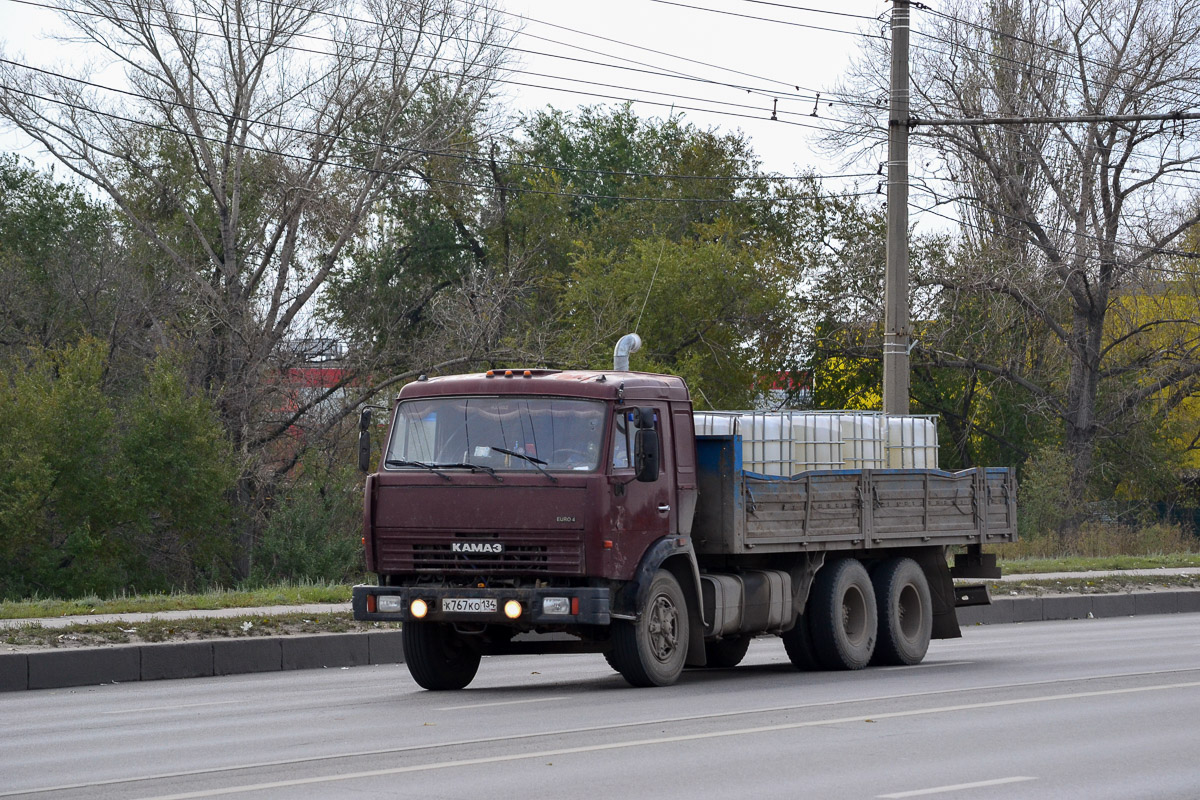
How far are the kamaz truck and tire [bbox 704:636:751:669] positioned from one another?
0.31m

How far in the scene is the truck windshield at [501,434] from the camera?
12.6 metres

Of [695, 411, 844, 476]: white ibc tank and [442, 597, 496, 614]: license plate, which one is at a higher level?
[695, 411, 844, 476]: white ibc tank

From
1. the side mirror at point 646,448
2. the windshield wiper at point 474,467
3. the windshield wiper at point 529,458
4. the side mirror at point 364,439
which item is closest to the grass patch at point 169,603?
the side mirror at point 364,439

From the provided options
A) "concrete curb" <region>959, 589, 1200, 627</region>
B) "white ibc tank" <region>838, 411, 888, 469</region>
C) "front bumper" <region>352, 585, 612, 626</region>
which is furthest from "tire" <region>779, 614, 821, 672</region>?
"concrete curb" <region>959, 589, 1200, 627</region>

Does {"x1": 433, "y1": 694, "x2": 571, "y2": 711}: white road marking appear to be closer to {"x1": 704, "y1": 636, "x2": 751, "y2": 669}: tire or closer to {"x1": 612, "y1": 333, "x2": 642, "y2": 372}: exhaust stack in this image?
{"x1": 704, "y1": 636, "x2": 751, "y2": 669}: tire

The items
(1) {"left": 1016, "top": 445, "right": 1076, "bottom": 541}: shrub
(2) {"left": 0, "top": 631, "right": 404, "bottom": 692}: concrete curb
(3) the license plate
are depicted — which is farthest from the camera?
(1) {"left": 1016, "top": 445, "right": 1076, "bottom": 541}: shrub

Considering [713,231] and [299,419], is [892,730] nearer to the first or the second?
[299,419]

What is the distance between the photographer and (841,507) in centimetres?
1484

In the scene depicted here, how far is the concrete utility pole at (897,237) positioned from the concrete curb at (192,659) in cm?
819

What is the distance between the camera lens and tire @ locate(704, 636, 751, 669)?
15.4 meters

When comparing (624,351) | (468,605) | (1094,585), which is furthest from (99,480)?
(468,605)

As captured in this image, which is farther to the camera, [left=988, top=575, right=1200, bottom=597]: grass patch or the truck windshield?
[left=988, top=575, right=1200, bottom=597]: grass patch

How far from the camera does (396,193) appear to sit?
4719 centimetres

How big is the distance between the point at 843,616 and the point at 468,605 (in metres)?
4.32
